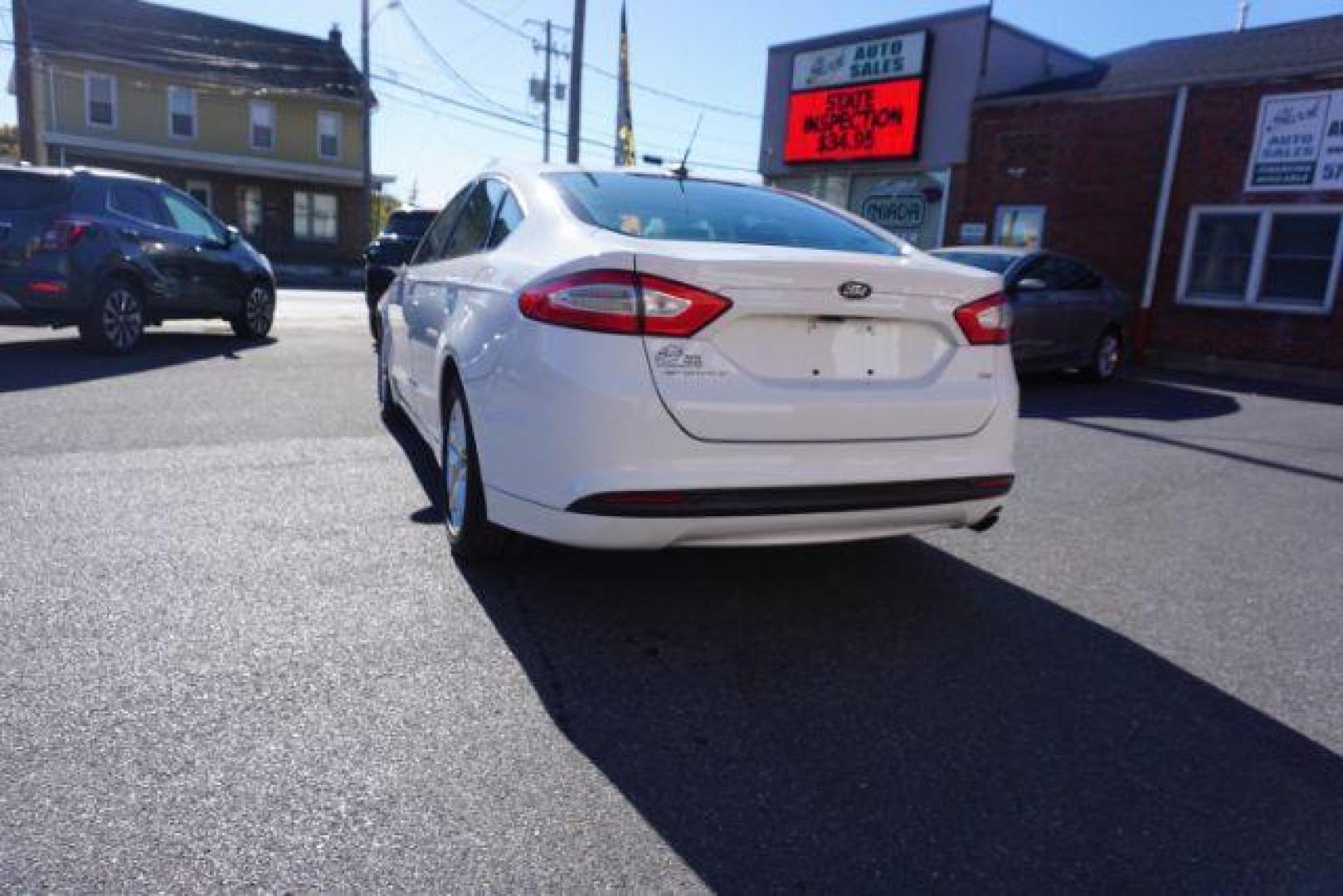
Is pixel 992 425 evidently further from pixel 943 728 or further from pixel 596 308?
pixel 596 308

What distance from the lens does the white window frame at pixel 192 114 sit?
105ft

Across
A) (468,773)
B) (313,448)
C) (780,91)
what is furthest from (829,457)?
(780,91)

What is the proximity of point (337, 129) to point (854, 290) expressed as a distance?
3628cm

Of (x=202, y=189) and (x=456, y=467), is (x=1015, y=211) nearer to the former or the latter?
(x=456, y=467)

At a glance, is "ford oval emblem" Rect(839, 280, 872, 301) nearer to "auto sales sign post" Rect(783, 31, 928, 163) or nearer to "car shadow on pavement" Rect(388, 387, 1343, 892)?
"car shadow on pavement" Rect(388, 387, 1343, 892)

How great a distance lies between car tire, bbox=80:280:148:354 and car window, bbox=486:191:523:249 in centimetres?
625

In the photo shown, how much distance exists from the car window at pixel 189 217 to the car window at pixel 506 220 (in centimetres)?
718

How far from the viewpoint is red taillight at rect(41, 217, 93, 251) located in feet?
26.9

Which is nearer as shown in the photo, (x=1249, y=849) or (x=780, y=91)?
(x=1249, y=849)

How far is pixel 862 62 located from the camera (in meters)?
19.0

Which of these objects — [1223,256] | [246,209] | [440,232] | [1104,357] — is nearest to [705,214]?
[440,232]

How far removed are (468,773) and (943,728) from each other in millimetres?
1308

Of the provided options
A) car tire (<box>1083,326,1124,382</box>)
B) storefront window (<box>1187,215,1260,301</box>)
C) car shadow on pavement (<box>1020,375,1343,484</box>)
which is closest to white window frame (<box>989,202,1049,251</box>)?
storefront window (<box>1187,215,1260,301</box>)

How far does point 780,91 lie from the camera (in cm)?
2086
